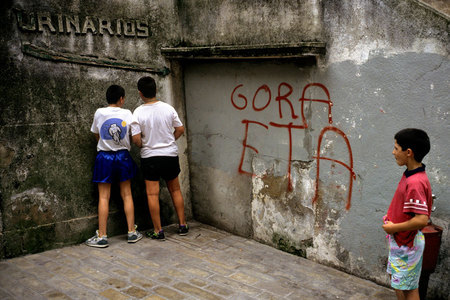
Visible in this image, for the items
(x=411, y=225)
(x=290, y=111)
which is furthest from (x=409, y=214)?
(x=290, y=111)

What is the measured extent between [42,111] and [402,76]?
3.90 metres

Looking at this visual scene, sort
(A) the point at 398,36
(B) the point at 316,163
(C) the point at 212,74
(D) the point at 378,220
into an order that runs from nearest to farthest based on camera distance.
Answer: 1. (A) the point at 398,36
2. (D) the point at 378,220
3. (B) the point at 316,163
4. (C) the point at 212,74

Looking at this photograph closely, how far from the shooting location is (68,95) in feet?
17.1

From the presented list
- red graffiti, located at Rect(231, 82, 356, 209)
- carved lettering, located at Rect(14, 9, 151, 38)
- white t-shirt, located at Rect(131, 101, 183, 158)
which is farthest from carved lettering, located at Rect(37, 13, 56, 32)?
red graffiti, located at Rect(231, 82, 356, 209)

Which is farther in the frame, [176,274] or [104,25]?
[104,25]

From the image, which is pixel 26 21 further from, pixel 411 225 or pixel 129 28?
pixel 411 225

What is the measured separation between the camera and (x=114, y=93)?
5227 millimetres

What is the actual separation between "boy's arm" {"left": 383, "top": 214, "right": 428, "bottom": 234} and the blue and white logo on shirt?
3.29 m

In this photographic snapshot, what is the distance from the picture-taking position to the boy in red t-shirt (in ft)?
9.96

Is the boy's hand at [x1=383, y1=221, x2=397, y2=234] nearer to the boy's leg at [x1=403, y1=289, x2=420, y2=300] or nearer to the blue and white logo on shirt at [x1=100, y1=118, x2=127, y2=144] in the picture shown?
the boy's leg at [x1=403, y1=289, x2=420, y2=300]

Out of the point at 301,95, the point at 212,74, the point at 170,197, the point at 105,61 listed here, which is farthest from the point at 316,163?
the point at 105,61

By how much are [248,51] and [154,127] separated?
4.85 ft

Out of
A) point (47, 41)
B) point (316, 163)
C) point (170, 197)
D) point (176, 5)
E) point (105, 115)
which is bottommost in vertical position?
point (170, 197)

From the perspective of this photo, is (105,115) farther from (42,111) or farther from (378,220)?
(378,220)
